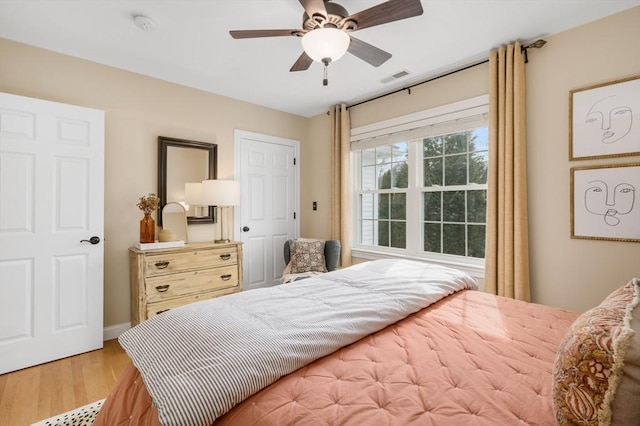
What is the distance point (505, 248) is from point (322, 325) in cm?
206

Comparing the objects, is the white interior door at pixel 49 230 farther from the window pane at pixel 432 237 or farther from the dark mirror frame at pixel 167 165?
the window pane at pixel 432 237

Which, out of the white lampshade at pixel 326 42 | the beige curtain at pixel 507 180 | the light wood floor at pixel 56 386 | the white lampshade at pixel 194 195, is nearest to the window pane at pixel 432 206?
the beige curtain at pixel 507 180

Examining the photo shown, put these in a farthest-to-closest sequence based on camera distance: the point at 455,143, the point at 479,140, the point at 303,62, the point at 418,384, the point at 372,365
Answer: the point at 455,143, the point at 479,140, the point at 303,62, the point at 372,365, the point at 418,384

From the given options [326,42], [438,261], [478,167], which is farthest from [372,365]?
[478,167]

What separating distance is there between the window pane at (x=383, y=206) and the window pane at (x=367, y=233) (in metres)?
0.17

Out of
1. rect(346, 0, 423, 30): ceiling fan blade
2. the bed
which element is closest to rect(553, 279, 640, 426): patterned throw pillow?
the bed

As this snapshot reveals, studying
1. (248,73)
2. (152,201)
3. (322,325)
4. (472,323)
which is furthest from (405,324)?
(248,73)

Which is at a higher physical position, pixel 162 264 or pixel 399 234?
pixel 399 234

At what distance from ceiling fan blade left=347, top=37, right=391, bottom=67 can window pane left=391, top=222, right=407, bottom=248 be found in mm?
1923

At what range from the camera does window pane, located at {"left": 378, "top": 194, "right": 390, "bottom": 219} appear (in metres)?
3.75

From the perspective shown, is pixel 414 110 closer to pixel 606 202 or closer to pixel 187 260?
pixel 606 202

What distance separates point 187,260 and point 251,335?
216 centimetres

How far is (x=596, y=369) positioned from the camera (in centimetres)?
68

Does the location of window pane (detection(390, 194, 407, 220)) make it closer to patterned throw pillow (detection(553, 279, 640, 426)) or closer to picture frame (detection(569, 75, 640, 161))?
picture frame (detection(569, 75, 640, 161))
